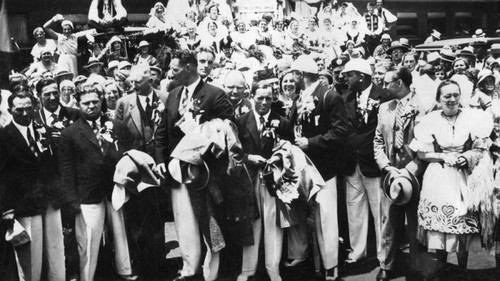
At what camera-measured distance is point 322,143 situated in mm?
5277

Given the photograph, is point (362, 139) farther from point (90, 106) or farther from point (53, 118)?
point (53, 118)

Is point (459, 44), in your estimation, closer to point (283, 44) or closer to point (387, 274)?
point (283, 44)

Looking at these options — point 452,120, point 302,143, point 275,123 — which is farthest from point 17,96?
point 452,120

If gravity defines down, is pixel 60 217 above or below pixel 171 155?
below

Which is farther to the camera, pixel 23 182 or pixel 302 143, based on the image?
pixel 302 143

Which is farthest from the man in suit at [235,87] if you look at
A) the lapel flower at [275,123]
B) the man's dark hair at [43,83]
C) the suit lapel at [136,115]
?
the man's dark hair at [43,83]

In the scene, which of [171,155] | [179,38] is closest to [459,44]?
[179,38]

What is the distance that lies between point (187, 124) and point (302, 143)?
3.54 feet

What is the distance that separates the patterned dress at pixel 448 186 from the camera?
15.8 feet

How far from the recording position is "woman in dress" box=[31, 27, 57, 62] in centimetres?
913

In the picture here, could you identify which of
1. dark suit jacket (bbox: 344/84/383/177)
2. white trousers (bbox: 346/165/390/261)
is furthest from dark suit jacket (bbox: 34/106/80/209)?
white trousers (bbox: 346/165/390/261)

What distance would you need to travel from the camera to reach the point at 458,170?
489 cm

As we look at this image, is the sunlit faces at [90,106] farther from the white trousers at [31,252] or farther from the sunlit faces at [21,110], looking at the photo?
the white trousers at [31,252]

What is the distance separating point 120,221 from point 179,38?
609 centimetres
